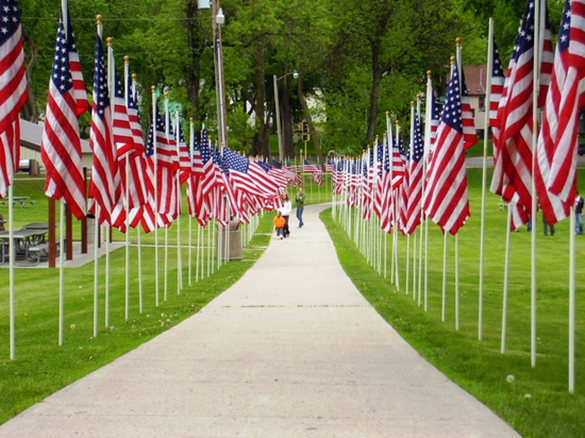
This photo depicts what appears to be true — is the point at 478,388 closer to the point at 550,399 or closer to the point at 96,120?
the point at 550,399

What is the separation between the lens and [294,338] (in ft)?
40.6

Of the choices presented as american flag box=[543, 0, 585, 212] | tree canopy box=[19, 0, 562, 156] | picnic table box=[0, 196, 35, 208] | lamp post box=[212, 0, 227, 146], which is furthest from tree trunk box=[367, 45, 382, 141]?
american flag box=[543, 0, 585, 212]

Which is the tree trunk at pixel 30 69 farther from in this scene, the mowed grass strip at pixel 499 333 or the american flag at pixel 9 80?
the american flag at pixel 9 80

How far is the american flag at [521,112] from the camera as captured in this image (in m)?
10.5

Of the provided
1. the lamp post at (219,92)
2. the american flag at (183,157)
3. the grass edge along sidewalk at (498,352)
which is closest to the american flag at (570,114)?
the grass edge along sidewalk at (498,352)

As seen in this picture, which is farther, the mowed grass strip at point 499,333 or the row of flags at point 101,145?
the row of flags at point 101,145

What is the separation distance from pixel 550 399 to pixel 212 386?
3.14 m

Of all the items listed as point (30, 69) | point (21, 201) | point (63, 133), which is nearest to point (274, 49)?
point (30, 69)

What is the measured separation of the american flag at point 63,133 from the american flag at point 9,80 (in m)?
0.81

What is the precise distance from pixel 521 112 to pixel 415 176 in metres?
7.71

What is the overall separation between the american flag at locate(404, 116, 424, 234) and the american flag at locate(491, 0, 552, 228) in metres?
6.88

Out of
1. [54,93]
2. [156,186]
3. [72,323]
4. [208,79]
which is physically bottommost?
[72,323]

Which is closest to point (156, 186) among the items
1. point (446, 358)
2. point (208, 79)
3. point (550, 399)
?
point (446, 358)

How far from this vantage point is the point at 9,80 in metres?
10.7
